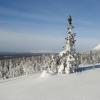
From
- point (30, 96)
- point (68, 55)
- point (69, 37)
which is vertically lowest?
point (30, 96)

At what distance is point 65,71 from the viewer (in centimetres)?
4766

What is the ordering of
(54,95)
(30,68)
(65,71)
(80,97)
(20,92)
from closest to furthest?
(80,97)
(54,95)
(20,92)
(65,71)
(30,68)

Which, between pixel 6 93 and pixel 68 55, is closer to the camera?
pixel 6 93

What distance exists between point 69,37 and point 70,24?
2.62 m

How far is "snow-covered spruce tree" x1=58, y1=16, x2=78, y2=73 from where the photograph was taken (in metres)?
47.6

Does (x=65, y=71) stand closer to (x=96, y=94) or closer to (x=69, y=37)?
(x=69, y=37)

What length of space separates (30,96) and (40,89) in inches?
148

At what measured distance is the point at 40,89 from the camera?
3055 cm

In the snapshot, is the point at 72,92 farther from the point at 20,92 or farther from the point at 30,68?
the point at 30,68

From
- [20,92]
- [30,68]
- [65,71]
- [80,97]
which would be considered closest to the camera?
[80,97]

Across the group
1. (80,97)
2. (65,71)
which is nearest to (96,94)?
(80,97)

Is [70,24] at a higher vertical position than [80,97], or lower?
higher

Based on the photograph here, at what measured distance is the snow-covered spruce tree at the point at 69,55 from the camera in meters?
47.6

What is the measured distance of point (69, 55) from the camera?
157 ft
